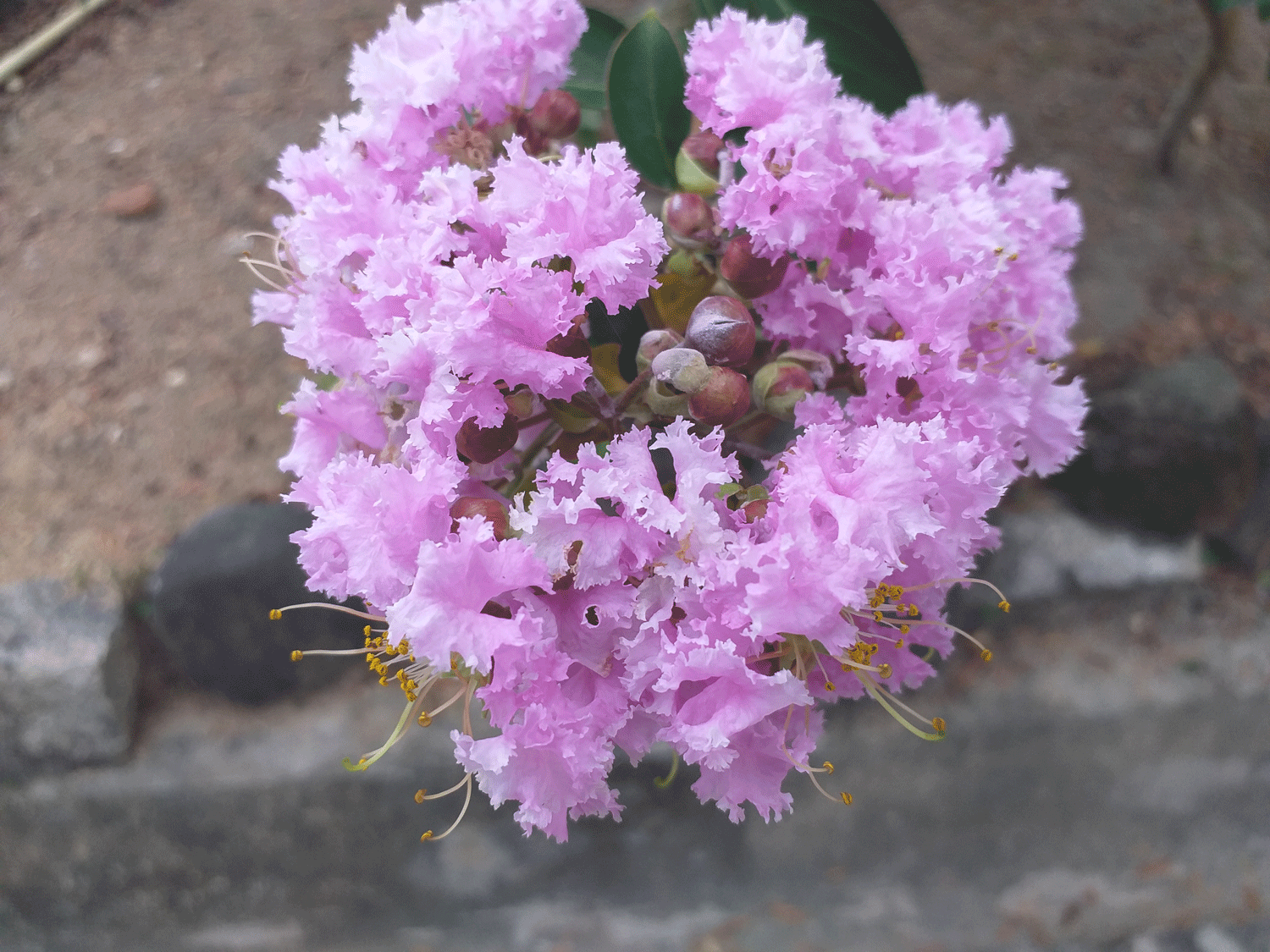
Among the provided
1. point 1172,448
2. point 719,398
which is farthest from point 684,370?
point 1172,448

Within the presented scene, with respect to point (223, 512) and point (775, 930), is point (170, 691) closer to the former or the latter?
point (223, 512)

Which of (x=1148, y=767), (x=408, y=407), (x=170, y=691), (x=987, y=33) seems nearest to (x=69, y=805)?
(x=170, y=691)

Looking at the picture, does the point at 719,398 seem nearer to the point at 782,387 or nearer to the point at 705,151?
the point at 782,387

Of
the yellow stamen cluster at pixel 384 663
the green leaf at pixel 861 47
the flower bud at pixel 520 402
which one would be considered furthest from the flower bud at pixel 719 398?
the green leaf at pixel 861 47

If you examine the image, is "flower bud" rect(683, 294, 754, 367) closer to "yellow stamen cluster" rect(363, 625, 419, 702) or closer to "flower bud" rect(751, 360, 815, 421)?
"flower bud" rect(751, 360, 815, 421)

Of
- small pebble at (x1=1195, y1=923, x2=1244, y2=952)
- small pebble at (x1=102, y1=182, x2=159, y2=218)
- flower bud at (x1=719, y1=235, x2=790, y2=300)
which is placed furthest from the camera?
small pebble at (x1=102, y1=182, x2=159, y2=218)

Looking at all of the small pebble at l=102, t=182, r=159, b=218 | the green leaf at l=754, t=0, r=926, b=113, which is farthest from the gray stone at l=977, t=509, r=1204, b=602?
the small pebble at l=102, t=182, r=159, b=218
